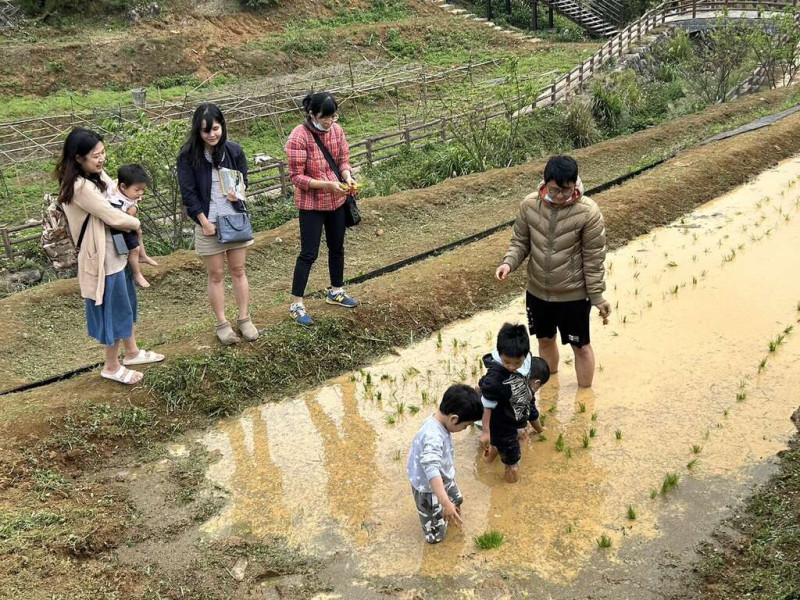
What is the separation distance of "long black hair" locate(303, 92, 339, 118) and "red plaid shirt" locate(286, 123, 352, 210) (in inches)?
7.3

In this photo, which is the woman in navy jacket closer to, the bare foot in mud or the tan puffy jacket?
the tan puffy jacket

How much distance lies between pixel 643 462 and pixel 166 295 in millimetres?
5372

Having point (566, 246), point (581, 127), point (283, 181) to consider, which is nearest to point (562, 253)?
point (566, 246)

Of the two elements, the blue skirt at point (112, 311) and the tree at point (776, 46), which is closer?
the blue skirt at point (112, 311)

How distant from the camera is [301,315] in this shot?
6.19 metres

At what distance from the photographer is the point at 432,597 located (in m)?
3.79

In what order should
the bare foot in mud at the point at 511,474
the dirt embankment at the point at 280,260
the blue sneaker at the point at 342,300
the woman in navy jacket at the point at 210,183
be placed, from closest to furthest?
the bare foot in mud at the point at 511,474 < the woman in navy jacket at the point at 210,183 < the blue sneaker at the point at 342,300 < the dirt embankment at the point at 280,260

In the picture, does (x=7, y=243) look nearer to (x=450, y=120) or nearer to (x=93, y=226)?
(x=93, y=226)

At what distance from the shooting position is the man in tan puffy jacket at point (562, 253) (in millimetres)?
4785

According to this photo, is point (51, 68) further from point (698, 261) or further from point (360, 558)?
point (360, 558)

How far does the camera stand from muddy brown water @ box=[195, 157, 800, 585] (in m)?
4.20

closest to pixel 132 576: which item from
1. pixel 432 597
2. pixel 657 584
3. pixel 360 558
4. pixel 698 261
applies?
pixel 360 558

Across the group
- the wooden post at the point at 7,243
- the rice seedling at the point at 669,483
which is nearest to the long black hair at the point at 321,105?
the rice seedling at the point at 669,483

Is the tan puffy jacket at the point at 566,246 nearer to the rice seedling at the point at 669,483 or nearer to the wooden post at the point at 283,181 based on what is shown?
the rice seedling at the point at 669,483
